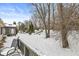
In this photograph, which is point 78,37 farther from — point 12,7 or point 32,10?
point 12,7

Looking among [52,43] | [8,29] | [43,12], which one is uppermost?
[43,12]

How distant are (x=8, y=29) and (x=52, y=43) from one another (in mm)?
411

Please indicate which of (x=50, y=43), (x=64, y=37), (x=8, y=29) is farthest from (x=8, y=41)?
(x=64, y=37)

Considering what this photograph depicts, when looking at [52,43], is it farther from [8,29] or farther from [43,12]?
[8,29]

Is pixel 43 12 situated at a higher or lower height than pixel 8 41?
higher

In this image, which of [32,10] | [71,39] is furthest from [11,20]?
[71,39]

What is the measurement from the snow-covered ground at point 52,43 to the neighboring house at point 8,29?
0.22ft

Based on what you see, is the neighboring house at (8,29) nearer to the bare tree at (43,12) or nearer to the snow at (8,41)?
the snow at (8,41)

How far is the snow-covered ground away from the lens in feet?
3.97

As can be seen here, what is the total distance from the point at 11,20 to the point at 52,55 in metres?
0.48

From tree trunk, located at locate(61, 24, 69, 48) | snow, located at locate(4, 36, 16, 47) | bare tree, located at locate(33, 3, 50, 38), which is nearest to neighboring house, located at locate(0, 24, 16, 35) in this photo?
snow, located at locate(4, 36, 16, 47)

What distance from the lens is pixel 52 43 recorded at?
1229 mm

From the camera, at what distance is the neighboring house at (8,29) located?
4.01 feet

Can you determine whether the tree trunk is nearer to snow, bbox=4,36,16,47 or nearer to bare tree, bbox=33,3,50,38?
bare tree, bbox=33,3,50,38
